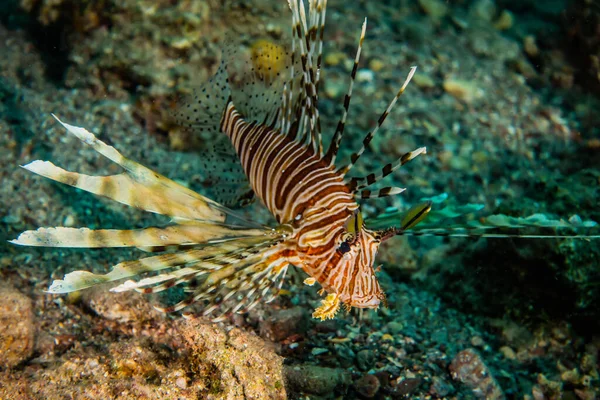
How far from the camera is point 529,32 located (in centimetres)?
976

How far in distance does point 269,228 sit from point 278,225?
0.24 ft

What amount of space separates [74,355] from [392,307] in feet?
9.18

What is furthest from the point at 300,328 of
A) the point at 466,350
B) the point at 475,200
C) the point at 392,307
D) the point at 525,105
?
the point at 525,105

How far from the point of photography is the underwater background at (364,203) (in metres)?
3.21

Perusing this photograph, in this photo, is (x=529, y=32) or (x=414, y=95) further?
(x=529, y=32)

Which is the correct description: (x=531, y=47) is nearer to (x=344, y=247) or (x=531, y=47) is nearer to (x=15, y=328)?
(x=344, y=247)

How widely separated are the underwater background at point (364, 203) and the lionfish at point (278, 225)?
0.47 metres

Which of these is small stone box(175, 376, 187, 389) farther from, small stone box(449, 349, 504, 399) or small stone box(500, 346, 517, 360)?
small stone box(500, 346, 517, 360)

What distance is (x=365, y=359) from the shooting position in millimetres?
3723

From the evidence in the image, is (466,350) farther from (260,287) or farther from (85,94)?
(85,94)

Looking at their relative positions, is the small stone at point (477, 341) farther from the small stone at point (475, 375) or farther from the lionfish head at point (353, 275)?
the lionfish head at point (353, 275)

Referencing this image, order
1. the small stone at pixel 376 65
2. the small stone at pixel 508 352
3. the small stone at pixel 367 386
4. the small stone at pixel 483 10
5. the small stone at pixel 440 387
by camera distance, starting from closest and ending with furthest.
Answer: the small stone at pixel 367 386
the small stone at pixel 440 387
the small stone at pixel 508 352
the small stone at pixel 376 65
the small stone at pixel 483 10

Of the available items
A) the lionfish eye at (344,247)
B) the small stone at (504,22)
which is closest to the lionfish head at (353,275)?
the lionfish eye at (344,247)

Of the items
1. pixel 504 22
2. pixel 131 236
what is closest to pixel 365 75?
pixel 504 22
